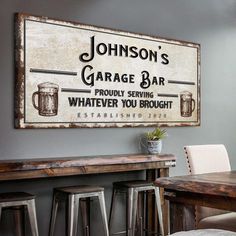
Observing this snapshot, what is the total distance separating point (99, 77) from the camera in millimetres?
4137

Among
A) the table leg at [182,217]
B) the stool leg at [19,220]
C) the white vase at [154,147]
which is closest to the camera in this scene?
the table leg at [182,217]

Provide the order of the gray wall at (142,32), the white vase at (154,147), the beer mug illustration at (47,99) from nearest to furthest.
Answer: the gray wall at (142,32), the beer mug illustration at (47,99), the white vase at (154,147)

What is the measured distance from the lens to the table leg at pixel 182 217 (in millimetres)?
2746

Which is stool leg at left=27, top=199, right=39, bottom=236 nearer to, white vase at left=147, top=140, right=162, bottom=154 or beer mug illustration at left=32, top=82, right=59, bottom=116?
beer mug illustration at left=32, top=82, right=59, bottom=116

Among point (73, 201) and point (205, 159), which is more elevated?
point (205, 159)

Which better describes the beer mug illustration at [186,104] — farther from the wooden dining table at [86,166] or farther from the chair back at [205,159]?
the chair back at [205,159]

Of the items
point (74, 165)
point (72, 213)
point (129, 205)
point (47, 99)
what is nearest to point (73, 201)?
point (72, 213)

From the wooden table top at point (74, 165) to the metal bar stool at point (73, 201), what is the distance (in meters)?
0.15

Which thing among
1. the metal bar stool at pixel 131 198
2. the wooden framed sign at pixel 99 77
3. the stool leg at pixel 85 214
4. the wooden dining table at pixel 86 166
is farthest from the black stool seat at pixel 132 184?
the wooden framed sign at pixel 99 77

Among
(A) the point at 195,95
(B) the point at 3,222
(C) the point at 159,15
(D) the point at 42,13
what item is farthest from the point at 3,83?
(A) the point at 195,95

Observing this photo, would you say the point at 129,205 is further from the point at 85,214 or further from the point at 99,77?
the point at 99,77

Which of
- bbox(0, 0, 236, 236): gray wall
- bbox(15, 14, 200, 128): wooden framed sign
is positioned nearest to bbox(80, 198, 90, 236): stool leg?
bbox(0, 0, 236, 236): gray wall

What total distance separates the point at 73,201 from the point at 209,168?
43.9 inches

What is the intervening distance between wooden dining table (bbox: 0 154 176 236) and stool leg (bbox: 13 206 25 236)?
288 millimetres
